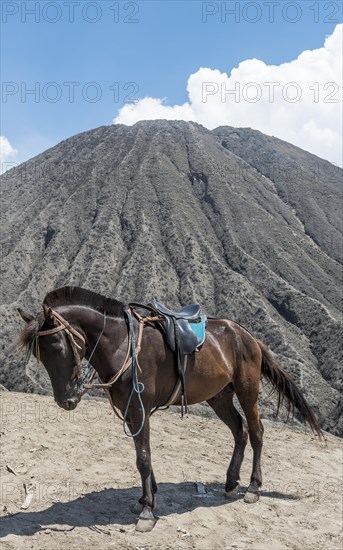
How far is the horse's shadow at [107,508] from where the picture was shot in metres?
5.05

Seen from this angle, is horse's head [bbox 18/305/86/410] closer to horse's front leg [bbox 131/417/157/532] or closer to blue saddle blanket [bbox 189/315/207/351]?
horse's front leg [bbox 131/417/157/532]

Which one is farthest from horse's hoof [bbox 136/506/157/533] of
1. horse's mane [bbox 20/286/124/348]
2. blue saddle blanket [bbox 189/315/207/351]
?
horse's mane [bbox 20/286/124/348]

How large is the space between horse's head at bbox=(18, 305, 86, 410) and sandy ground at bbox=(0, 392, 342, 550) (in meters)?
1.45

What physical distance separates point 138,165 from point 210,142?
1010cm

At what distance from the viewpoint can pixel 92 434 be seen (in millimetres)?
7758

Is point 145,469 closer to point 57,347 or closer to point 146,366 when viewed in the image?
point 146,366

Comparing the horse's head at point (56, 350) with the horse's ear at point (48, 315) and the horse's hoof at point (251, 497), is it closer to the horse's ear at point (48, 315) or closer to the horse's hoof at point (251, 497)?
the horse's ear at point (48, 315)

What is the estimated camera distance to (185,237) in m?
26.0

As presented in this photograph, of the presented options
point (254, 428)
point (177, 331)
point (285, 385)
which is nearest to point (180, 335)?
point (177, 331)

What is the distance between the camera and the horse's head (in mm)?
4805

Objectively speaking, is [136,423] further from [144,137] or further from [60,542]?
[144,137]

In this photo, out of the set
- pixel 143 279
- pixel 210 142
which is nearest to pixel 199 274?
pixel 143 279

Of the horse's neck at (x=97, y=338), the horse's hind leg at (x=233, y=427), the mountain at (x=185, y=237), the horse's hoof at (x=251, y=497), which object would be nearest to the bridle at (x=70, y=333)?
the horse's neck at (x=97, y=338)

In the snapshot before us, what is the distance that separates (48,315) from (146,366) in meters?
1.33
